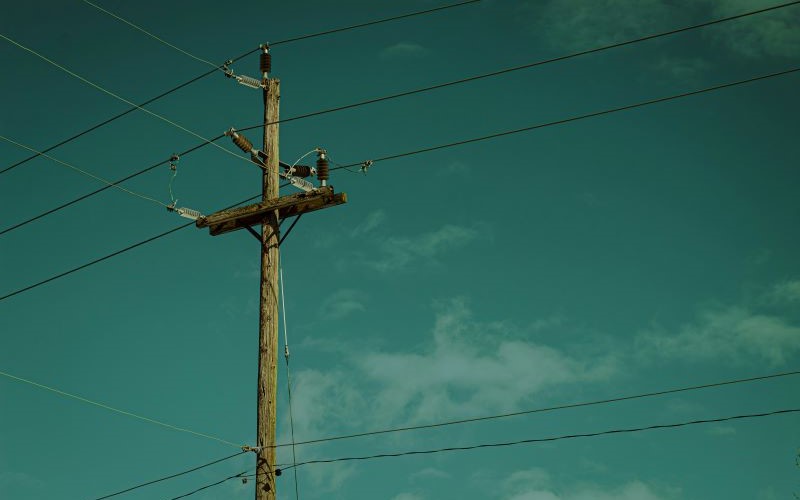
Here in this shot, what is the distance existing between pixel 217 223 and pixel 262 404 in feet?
11.9

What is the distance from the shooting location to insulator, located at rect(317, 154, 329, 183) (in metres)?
17.6

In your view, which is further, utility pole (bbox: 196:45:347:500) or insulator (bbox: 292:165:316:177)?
insulator (bbox: 292:165:316:177)

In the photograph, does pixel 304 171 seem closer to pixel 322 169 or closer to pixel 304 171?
pixel 304 171

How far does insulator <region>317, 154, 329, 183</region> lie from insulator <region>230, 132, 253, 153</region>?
1254 millimetres

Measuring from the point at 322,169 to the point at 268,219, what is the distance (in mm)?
1367

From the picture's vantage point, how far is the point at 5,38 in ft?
55.3

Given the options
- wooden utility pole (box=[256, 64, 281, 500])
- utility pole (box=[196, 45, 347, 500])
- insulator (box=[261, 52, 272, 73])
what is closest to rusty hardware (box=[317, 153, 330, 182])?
utility pole (box=[196, 45, 347, 500])

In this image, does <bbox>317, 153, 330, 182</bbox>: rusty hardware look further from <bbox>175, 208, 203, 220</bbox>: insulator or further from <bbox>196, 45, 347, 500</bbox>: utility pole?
<bbox>175, 208, 203, 220</bbox>: insulator

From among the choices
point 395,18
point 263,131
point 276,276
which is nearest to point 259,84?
point 263,131

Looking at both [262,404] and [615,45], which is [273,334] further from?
[615,45]

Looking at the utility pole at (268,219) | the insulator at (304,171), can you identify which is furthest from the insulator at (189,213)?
the insulator at (304,171)

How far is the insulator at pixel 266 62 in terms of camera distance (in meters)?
18.8

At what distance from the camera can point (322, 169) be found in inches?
696

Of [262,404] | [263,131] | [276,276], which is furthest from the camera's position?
[263,131]
